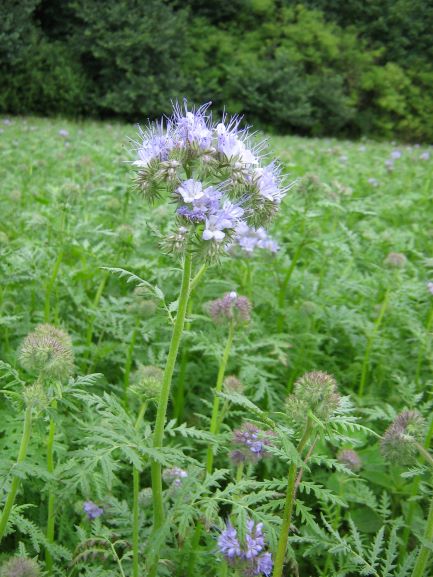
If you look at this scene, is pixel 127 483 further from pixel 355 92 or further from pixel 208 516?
pixel 355 92

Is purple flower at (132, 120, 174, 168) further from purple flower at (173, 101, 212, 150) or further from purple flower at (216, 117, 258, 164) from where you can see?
purple flower at (216, 117, 258, 164)

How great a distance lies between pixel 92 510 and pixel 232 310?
99 centimetres

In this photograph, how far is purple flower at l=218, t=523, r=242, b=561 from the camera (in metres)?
1.87

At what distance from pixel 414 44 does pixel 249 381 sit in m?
29.2

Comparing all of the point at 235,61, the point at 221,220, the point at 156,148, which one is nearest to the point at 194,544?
the point at 221,220

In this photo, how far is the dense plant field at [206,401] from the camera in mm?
1800

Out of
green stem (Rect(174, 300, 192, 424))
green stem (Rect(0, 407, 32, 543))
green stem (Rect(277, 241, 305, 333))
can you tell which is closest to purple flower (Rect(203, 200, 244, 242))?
green stem (Rect(0, 407, 32, 543))

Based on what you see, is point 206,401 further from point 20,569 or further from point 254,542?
point 20,569

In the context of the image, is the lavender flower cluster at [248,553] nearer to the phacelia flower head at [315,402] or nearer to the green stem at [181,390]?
the phacelia flower head at [315,402]

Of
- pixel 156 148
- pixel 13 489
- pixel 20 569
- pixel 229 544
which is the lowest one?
pixel 20 569

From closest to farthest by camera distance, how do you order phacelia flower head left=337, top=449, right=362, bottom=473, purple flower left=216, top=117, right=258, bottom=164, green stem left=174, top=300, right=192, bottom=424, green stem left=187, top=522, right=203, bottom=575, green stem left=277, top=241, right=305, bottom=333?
purple flower left=216, top=117, right=258, bottom=164, green stem left=187, top=522, right=203, bottom=575, phacelia flower head left=337, top=449, right=362, bottom=473, green stem left=174, top=300, right=192, bottom=424, green stem left=277, top=241, right=305, bottom=333

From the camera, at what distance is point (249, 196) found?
6.17 ft

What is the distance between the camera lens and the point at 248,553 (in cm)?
185

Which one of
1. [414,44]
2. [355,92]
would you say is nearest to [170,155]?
[355,92]
